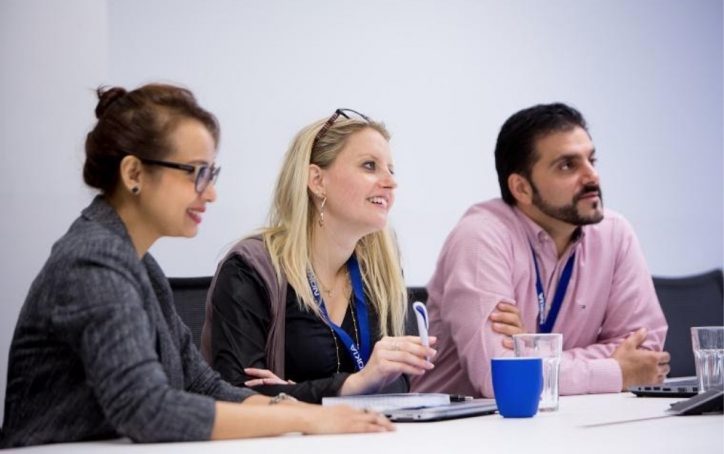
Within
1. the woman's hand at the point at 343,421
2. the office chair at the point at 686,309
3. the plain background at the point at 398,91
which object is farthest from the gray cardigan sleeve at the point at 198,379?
the office chair at the point at 686,309

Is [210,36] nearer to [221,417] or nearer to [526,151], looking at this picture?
[526,151]

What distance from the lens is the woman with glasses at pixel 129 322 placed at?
56.7 inches

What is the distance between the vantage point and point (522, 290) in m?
2.74

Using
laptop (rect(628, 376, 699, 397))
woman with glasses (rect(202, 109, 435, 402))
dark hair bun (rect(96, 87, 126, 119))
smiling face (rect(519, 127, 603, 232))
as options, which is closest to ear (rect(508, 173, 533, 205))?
smiling face (rect(519, 127, 603, 232))

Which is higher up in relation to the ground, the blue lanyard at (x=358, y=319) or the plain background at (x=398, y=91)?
the plain background at (x=398, y=91)

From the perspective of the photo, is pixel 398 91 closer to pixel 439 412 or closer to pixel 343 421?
pixel 439 412

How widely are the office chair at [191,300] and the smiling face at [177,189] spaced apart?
976 mm

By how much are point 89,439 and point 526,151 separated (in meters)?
1.81

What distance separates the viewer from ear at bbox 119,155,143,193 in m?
1.68

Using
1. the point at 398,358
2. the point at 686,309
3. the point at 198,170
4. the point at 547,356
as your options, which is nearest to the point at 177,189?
the point at 198,170

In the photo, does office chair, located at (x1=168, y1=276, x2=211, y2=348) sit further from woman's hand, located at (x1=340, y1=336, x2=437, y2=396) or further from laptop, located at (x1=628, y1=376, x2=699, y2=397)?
laptop, located at (x1=628, y1=376, x2=699, y2=397)

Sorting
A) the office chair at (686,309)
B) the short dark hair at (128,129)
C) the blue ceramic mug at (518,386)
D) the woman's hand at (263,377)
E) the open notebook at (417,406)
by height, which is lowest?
the office chair at (686,309)

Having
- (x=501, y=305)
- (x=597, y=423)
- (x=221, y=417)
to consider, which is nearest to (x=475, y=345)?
(x=501, y=305)

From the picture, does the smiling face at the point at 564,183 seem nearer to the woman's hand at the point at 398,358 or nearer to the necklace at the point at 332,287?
the necklace at the point at 332,287
